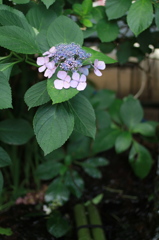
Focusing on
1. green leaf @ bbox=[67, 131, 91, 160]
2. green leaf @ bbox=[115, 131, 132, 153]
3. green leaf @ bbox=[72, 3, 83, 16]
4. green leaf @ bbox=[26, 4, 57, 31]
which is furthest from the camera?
green leaf @ bbox=[67, 131, 91, 160]

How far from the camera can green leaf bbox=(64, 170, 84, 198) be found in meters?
1.31

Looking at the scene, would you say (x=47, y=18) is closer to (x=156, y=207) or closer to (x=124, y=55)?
(x=124, y=55)

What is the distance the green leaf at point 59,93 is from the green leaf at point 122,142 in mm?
618

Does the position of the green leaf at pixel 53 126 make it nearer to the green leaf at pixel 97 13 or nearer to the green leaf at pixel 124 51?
the green leaf at pixel 97 13

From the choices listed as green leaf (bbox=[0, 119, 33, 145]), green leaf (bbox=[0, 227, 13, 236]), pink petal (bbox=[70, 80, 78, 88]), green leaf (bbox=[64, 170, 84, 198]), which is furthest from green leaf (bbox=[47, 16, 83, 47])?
green leaf (bbox=[64, 170, 84, 198])

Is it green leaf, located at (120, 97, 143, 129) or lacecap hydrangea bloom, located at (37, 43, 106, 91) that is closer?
lacecap hydrangea bloom, located at (37, 43, 106, 91)

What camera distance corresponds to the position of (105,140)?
1344 millimetres

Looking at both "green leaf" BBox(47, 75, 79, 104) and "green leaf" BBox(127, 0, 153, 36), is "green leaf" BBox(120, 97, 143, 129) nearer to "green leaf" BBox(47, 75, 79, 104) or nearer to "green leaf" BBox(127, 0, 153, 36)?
"green leaf" BBox(127, 0, 153, 36)

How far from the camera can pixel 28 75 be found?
1.26 m

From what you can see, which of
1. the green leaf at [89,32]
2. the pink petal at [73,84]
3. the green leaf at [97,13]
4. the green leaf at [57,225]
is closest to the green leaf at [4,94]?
the pink petal at [73,84]

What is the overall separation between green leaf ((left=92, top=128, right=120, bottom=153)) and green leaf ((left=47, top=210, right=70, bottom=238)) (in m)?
0.30

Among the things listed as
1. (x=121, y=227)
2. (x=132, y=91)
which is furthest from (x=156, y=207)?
(x=132, y=91)

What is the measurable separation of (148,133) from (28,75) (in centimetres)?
53

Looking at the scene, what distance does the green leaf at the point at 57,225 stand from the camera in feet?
3.59
